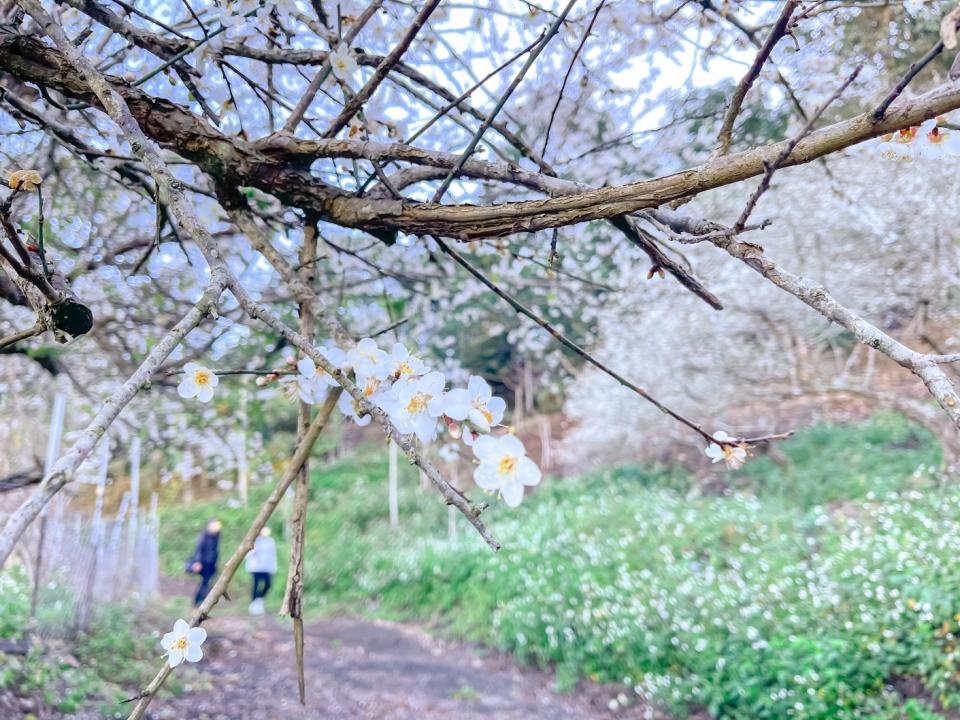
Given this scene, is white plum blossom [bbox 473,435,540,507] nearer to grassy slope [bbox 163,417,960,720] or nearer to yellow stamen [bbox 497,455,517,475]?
yellow stamen [bbox 497,455,517,475]

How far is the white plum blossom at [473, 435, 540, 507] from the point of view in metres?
0.84

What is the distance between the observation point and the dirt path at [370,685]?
4.18 metres

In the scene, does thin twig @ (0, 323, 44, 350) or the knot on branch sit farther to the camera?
the knot on branch

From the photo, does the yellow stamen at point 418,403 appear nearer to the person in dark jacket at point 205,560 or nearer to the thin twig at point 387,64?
the thin twig at point 387,64

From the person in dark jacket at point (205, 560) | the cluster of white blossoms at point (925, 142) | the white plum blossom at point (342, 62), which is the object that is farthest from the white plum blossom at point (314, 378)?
the person in dark jacket at point (205, 560)

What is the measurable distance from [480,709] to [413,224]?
14.1ft

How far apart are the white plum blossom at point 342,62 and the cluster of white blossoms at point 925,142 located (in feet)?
3.03

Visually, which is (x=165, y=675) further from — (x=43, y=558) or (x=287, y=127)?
(x=43, y=558)

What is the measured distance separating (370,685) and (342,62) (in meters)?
4.94

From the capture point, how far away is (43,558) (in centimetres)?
450

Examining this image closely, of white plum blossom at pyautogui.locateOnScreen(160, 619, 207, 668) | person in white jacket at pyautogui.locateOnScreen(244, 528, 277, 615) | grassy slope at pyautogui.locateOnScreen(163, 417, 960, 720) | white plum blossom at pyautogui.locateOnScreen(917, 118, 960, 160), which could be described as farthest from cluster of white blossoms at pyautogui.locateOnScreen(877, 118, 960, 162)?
person in white jacket at pyautogui.locateOnScreen(244, 528, 277, 615)

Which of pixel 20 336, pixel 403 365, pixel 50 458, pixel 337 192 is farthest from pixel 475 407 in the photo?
pixel 50 458

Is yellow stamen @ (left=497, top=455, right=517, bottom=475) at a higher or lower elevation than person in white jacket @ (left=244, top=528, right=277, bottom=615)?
higher

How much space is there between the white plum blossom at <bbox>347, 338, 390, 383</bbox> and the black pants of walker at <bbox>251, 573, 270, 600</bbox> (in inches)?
300
